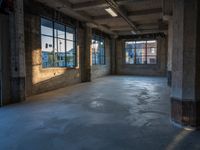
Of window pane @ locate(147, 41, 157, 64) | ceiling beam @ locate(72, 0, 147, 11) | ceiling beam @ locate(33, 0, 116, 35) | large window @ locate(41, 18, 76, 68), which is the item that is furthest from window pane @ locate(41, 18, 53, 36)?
window pane @ locate(147, 41, 157, 64)

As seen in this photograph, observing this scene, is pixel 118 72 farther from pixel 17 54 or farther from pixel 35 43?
pixel 17 54

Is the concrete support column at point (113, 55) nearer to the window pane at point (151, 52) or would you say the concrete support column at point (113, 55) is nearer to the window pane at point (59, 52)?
the window pane at point (151, 52)

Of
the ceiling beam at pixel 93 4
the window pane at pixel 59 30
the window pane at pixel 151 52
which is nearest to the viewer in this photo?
the ceiling beam at pixel 93 4

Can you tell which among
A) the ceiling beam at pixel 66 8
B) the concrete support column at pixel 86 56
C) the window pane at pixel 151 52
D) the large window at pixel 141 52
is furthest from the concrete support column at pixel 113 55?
the ceiling beam at pixel 66 8

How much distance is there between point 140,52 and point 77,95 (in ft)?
34.3

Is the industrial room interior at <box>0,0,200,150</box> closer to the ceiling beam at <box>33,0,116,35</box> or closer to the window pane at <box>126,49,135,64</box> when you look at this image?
the ceiling beam at <box>33,0,116,35</box>

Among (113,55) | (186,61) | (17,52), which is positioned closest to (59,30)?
(17,52)

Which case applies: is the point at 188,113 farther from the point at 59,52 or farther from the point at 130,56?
the point at 130,56

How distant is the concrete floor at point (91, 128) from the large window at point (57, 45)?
3.28 m

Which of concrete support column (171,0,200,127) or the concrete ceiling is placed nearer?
concrete support column (171,0,200,127)

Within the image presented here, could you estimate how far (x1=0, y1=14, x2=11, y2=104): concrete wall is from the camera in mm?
5590

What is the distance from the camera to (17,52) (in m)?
5.93

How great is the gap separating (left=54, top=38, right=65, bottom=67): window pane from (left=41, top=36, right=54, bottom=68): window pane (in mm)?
351

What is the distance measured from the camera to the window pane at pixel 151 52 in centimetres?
1579
